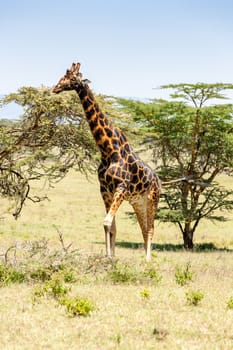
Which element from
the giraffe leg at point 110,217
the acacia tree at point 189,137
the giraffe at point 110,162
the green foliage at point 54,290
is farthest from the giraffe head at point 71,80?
the acacia tree at point 189,137

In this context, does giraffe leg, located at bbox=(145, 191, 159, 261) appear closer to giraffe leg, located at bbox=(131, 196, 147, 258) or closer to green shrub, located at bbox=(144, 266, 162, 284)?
giraffe leg, located at bbox=(131, 196, 147, 258)

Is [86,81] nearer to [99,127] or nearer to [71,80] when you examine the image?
[71,80]

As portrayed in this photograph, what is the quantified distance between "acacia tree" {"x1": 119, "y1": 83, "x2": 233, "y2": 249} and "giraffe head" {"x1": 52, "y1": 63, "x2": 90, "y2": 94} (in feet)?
35.0

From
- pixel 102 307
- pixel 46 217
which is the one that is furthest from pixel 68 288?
pixel 46 217

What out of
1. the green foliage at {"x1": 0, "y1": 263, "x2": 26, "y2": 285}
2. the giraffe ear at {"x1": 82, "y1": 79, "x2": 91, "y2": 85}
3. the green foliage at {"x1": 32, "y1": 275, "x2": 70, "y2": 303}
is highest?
the giraffe ear at {"x1": 82, "y1": 79, "x2": 91, "y2": 85}

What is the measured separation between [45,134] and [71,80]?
9.06ft

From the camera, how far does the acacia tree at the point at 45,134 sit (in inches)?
540

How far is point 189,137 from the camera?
24234 millimetres

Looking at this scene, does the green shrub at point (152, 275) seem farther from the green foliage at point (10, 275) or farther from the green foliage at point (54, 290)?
the green foliage at point (10, 275)

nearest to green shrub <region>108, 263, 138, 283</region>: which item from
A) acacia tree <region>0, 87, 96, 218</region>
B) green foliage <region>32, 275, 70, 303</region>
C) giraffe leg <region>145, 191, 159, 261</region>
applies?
green foliage <region>32, 275, 70, 303</region>

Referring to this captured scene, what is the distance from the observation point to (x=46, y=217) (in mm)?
38094

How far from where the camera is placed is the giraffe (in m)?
12.4

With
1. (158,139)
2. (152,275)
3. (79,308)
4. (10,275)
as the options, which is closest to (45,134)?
(10,275)

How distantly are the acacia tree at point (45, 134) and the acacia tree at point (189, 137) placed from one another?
863 cm
